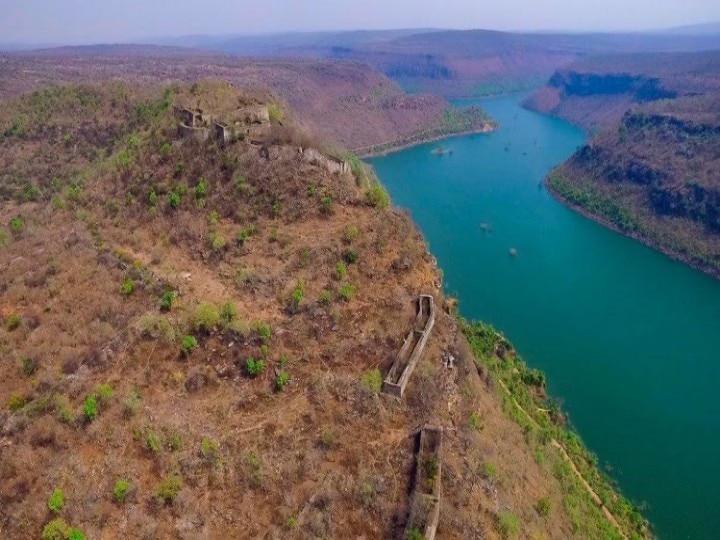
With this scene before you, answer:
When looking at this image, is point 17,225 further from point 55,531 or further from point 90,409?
point 55,531

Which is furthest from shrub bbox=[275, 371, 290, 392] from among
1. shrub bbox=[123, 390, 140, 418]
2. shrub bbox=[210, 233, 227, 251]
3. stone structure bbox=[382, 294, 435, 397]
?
shrub bbox=[210, 233, 227, 251]

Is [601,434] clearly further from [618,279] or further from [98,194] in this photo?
[98,194]

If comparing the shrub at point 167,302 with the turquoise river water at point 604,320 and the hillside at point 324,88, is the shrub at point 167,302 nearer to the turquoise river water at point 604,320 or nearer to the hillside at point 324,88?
the turquoise river water at point 604,320

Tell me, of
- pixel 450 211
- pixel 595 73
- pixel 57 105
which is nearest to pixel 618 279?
pixel 450 211

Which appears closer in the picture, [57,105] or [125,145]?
[125,145]

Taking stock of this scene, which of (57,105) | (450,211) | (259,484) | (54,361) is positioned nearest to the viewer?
(259,484)

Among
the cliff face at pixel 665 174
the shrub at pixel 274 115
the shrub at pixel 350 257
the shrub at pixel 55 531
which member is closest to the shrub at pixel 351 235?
the shrub at pixel 350 257

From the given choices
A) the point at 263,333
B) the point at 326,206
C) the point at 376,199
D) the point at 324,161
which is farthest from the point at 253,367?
the point at 324,161
